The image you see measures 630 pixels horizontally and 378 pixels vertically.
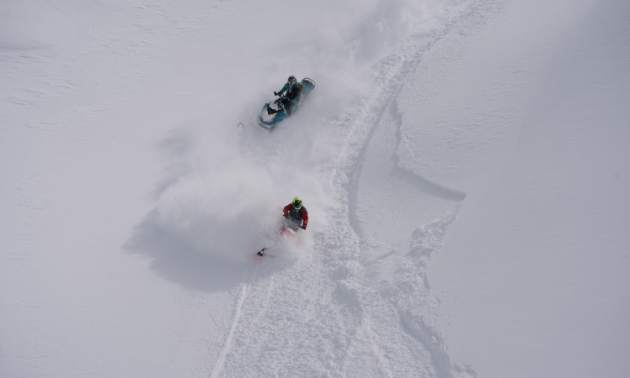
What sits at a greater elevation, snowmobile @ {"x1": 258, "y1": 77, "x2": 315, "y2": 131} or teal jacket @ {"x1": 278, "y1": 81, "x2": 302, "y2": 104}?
teal jacket @ {"x1": 278, "y1": 81, "x2": 302, "y2": 104}

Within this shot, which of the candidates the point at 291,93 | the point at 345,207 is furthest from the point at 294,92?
the point at 345,207

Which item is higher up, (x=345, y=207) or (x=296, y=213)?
(x=345, y=207)

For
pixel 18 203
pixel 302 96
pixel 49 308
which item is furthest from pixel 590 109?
pixel 18 203

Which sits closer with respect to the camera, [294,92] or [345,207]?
[345,207]

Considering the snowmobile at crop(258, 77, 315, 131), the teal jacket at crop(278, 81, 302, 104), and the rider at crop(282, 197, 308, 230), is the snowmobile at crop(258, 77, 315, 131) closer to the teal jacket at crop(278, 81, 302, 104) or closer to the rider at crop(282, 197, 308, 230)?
the teal jacket at crop(278, 81, 302, 104)

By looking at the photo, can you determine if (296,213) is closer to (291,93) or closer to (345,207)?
(345,207)

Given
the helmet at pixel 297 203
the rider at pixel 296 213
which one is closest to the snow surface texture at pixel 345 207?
the rider at pixel 296 213

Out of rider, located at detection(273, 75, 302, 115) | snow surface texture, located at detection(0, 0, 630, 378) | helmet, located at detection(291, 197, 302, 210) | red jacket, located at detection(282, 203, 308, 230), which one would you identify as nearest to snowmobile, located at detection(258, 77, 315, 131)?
rider, located at detection(273, 75, 302, 115)

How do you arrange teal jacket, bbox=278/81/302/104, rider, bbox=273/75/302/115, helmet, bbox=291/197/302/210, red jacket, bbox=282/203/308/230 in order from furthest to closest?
teal jacket, bbox=278/81/302/104
rider, bbox=273/75/302/115
red jacket, bbox=282/203/308/230
helmet, bbox=291/197/302/210
